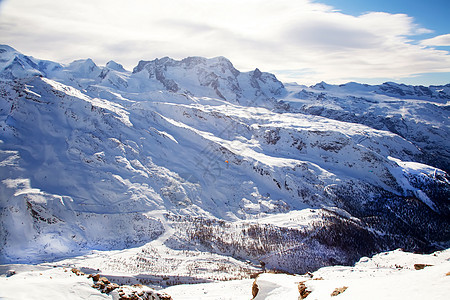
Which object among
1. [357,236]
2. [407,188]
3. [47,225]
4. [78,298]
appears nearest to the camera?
[78,298]

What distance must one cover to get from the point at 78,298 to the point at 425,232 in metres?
159

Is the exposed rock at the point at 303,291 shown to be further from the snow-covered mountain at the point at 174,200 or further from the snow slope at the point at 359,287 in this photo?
the snow-covered mountain at the point at 174,200

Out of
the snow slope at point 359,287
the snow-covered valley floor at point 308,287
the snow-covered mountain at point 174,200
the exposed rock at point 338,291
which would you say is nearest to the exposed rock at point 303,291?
the snow-covered valley floor at point 308,287

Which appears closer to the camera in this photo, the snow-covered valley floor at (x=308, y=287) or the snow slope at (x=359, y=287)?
Answer: the snow slope at (x=359, y=287)

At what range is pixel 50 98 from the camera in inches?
5310

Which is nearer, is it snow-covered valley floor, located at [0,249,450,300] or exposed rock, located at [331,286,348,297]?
snow-covered valley floor, located at [0,249,450,300]

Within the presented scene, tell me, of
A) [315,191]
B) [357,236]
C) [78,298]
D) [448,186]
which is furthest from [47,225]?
[448,186]

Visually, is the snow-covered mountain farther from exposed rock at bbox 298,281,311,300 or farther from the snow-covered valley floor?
exposed rock at bbox 298,281,311,300

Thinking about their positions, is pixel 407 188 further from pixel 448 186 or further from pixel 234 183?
pixel 234 183

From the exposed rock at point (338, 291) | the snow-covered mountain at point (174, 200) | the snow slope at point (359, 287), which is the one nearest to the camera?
the snow slope at point (359, 287)

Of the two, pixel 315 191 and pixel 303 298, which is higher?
pixel 303 298

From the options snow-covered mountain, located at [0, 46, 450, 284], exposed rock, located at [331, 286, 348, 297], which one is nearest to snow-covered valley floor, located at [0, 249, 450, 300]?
exposed rock, located at [331, 286, 348, 297]

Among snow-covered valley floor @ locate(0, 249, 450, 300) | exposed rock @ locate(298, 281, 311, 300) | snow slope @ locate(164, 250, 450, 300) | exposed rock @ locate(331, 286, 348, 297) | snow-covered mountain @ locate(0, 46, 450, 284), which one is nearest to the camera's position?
snow slope @ locate(164, 250, 450, 300)

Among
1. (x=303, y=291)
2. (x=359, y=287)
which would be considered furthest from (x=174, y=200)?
(x=359, y=287)
